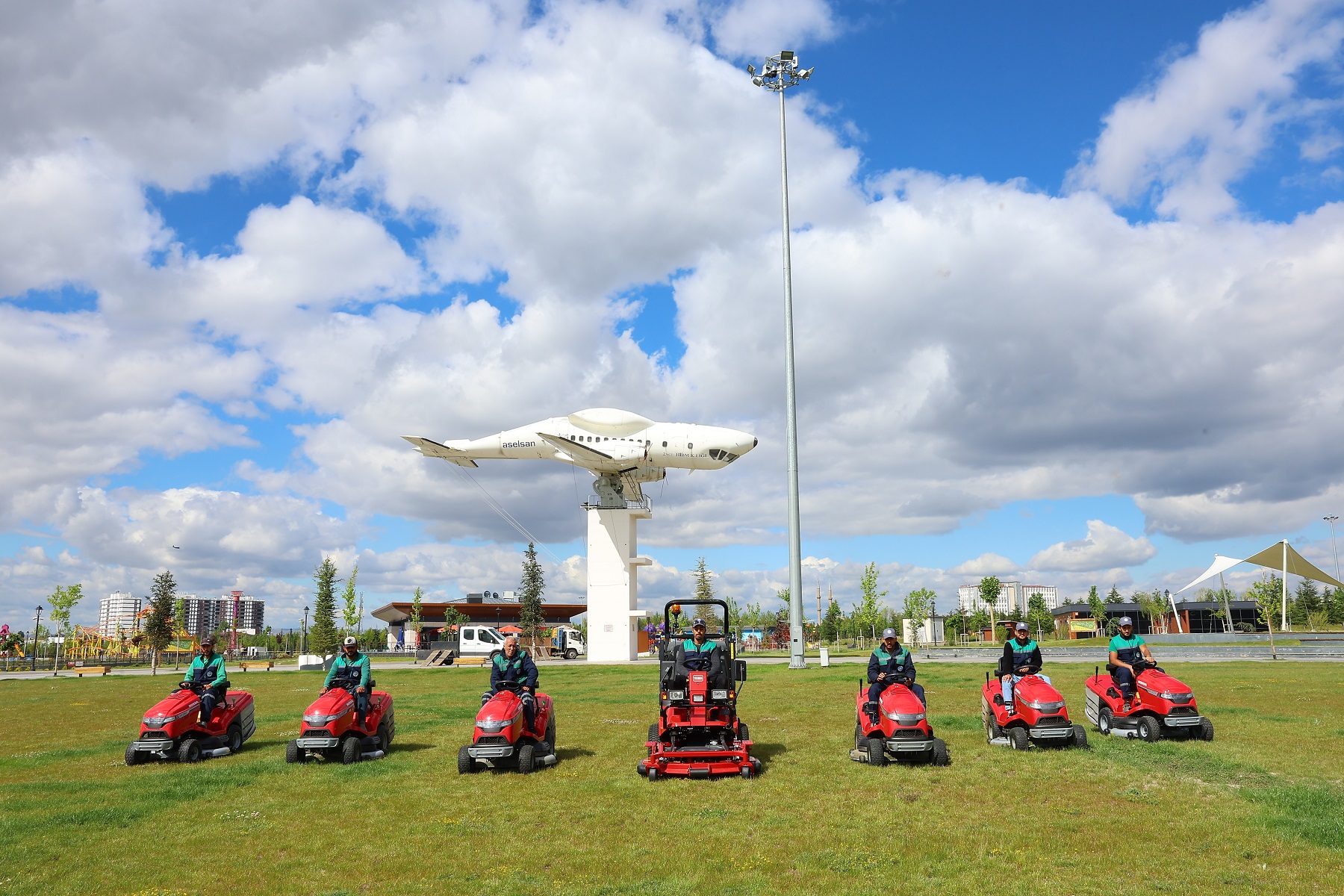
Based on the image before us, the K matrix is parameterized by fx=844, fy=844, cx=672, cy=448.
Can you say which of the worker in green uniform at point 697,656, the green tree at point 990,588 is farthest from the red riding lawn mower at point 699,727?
the green tree at point 990,588

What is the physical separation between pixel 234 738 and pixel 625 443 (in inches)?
1423

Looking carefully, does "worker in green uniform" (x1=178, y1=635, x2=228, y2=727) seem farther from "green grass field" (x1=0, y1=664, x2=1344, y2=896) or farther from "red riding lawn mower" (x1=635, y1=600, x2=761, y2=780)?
"red riding lawn mower" (x1=635, y1=600, x2=761, y2=780)

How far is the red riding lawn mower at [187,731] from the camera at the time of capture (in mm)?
13258

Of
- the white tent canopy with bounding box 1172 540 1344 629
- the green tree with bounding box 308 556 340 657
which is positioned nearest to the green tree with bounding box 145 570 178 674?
the green tree with bounding box 308 556 340 657

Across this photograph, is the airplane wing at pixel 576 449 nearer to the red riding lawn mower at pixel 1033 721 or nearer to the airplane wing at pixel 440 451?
the airplane wing at pixel 440 451

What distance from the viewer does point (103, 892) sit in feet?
23.2

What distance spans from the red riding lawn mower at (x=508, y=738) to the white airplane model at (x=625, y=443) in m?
36.9

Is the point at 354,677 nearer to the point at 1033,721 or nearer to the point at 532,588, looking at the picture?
the point at 1033,721

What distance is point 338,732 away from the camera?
1297cm

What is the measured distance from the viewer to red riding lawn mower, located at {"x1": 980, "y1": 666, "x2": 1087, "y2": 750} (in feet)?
40.9

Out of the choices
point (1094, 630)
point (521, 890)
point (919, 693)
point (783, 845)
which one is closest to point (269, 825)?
point (521, 890)

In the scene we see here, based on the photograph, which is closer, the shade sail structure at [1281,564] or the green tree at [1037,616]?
the shade sail structure at [1281,564]

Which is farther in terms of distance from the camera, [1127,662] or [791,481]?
[791,481]

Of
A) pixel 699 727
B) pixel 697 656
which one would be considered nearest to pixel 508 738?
pixel 699 727
